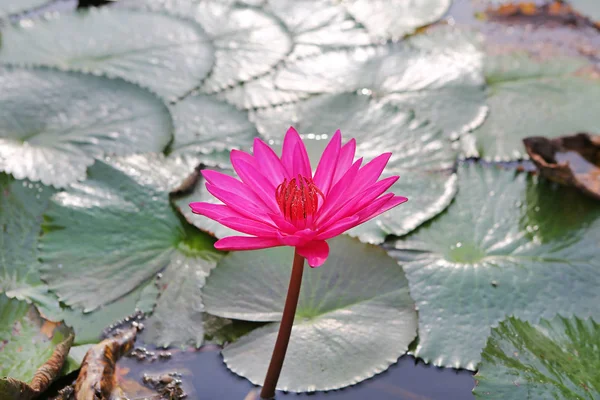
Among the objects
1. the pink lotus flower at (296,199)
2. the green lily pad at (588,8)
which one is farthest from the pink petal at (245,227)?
the green lily pad at (588,8)

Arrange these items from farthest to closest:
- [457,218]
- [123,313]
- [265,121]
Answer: [265,121] < [457,218] < [123,313]

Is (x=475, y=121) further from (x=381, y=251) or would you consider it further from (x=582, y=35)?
(x=582, y=35)

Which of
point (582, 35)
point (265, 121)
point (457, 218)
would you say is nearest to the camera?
point (457, 218)

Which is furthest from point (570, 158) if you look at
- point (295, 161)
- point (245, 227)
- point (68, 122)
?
point (68, 122)

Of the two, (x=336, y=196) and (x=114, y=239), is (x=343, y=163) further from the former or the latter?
(x=114, y=239)

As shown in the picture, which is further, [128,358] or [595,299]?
[595,299]

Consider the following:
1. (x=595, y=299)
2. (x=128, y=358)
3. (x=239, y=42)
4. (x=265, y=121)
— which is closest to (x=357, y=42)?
(x=239, y=42)

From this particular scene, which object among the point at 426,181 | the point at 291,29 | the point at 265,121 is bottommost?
the point at 426,181
